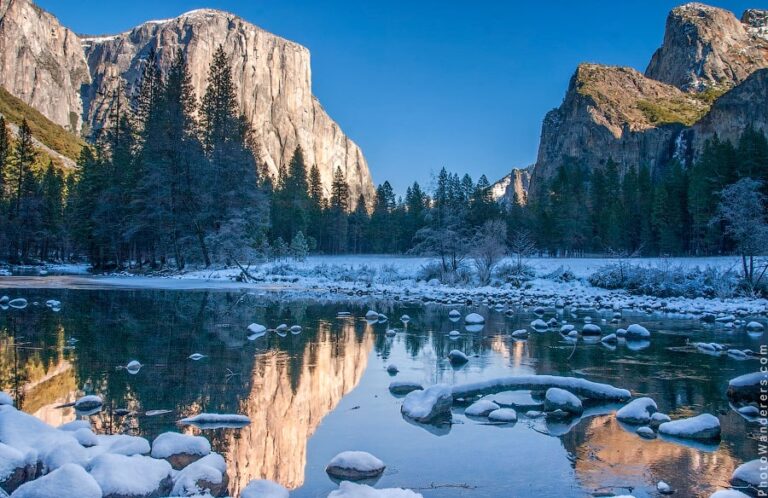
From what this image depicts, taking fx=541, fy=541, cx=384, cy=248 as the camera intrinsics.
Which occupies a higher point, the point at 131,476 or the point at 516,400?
the point at 131,476

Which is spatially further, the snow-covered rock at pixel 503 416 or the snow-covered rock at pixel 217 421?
the snow-covered rock at pixel 503 416

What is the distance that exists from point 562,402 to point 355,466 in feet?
10.0

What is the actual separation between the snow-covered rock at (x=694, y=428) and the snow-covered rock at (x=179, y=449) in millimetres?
4468

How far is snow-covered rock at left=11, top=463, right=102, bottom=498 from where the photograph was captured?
10.9ft

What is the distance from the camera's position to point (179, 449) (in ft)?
14.7

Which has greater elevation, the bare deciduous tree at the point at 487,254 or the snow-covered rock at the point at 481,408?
the bare deciduous tree at the point at 487,254

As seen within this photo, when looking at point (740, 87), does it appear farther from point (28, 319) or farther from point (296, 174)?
point (28, 319)

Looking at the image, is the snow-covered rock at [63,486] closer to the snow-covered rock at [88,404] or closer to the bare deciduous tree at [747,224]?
the snow-covered rock at [88,404]

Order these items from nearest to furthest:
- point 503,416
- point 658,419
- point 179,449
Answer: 1. point 179,449
2. point 658,419
3. point 503,416

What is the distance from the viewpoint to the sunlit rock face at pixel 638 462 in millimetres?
4242

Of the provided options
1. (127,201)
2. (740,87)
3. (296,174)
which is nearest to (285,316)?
(127,201)

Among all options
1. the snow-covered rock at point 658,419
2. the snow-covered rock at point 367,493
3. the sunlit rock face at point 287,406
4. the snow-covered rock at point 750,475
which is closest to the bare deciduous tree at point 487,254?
the sunlit rock face at point 287,406

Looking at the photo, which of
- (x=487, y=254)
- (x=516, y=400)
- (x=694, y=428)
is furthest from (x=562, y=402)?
(x=487, y=254)

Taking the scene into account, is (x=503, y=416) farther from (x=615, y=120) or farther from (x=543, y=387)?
(x=615, y=120)
